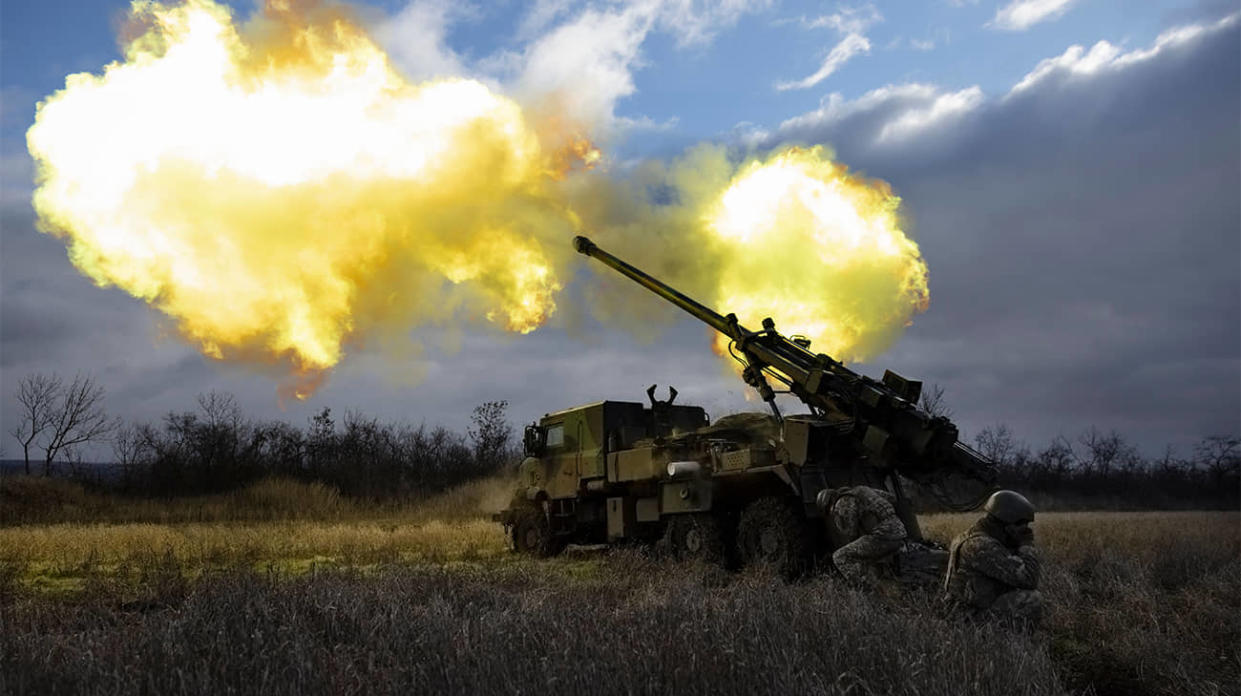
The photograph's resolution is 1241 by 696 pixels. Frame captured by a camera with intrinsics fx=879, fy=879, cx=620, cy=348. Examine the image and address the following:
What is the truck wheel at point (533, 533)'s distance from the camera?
16.8m

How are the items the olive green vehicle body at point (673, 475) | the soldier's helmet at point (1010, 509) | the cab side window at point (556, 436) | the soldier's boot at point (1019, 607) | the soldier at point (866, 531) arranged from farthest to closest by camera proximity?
the cab side window at point (556, 436) → the olive green vehicle body at point (673, 475) → the soldier at point (866, 531) → the soldier's helmet at point (1010, 509) → the soldier's boot at point (1019, 607)

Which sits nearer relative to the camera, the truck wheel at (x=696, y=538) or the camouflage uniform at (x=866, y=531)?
the camouflage uniform at (x=866, y=531)

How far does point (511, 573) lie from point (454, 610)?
318cm

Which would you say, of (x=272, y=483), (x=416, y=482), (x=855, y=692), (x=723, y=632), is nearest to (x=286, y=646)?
(x=723, y=632)

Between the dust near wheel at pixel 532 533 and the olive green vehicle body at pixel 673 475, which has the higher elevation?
the olive green vehicle body at pixel 673 475

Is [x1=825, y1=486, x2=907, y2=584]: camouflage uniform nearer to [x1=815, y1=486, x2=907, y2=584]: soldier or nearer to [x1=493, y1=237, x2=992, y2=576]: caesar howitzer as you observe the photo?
[x1=815, y1=486, x2=907, y2=584]: soldier

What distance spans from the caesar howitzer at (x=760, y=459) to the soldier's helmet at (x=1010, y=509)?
2908mm

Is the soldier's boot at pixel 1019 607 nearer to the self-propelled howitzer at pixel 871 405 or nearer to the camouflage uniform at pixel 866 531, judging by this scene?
the camouflage uniform at pixel 866 531

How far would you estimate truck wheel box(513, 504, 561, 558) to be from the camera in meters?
16.8

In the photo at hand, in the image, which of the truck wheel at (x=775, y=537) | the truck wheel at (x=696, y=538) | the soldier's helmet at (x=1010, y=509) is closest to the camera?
the soldier's helmet at (x=1010, y=509)

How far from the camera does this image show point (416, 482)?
1478 inches

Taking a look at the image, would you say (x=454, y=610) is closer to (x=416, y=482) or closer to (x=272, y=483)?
(x=272, y=483)

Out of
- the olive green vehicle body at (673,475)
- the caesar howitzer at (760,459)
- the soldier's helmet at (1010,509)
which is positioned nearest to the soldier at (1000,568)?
the soldier's helmet at (1010,509)

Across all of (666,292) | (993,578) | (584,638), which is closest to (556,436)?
(666,292)
